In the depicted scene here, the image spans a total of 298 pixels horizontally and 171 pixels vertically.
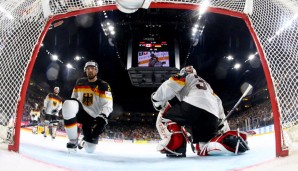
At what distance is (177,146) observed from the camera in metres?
2.54

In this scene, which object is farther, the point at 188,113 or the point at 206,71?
the point at 206,71

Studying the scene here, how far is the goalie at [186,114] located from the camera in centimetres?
255

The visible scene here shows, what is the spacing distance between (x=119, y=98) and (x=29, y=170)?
54.5 feet

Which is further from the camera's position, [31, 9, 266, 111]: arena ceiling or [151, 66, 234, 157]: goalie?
[31, 9, 266, 111]: arena ceiling

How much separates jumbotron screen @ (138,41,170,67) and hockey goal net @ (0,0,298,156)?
231 inches

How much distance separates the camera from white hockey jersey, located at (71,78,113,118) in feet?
10.3

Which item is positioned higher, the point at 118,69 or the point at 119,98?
the point at 118,69

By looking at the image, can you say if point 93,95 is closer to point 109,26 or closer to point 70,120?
point 70,120

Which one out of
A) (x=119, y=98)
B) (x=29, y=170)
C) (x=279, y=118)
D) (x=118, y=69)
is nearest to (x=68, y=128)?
(x=29, y=170)

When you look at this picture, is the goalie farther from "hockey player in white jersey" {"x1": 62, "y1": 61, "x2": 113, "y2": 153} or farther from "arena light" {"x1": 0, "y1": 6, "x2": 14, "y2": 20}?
"arena light" {"x1": 0, "y1": 6, "x2": 14, "y2": 20}

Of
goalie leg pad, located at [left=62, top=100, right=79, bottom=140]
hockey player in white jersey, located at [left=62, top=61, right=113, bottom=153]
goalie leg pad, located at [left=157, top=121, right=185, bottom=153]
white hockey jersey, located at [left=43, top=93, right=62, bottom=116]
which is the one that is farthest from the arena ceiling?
goalie leg pad, located at [left=157, top=121, right=185, bottom=153]

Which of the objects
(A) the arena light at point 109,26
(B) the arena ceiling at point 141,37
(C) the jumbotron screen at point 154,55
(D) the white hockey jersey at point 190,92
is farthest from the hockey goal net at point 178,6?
(A) the arena light at point 109,26

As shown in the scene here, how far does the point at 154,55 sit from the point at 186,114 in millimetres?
5678

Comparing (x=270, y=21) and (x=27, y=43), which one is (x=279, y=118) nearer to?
(x=270, y=21)
